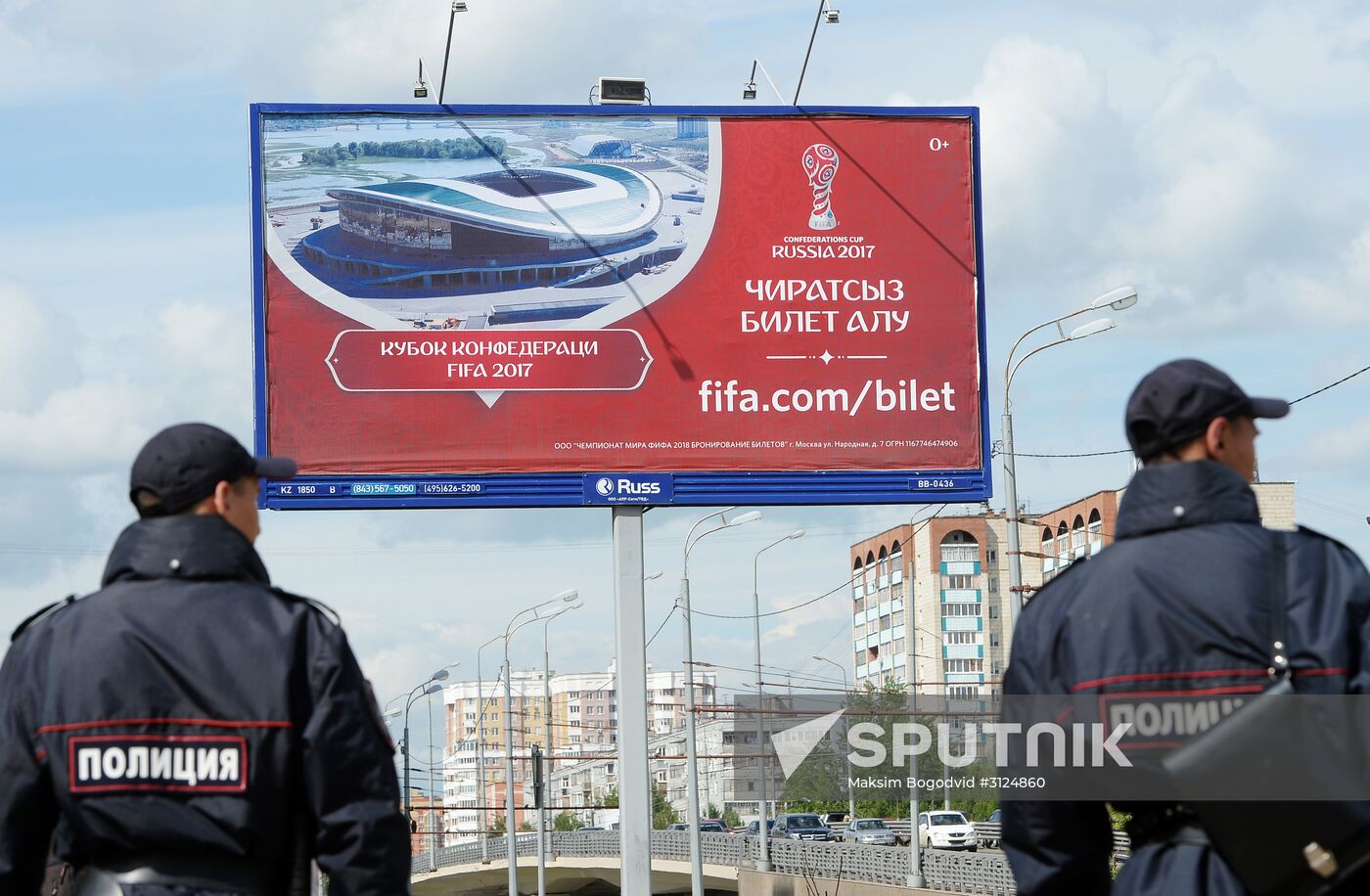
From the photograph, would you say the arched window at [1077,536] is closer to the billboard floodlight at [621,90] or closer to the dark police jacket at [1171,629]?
the billboard floodlight at [621,90]

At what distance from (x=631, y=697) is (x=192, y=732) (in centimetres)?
1153

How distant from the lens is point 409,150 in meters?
15.0

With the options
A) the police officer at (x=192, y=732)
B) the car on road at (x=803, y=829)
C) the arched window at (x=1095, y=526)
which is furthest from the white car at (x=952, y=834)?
the arched window at (x=1095, y=526)

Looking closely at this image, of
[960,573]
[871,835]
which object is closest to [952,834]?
[871,835]

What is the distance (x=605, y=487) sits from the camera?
14.7 meters

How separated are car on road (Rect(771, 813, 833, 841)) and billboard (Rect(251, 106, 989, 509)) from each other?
126 feet

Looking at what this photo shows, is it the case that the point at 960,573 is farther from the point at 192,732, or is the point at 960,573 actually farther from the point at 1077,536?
the point at 192,732

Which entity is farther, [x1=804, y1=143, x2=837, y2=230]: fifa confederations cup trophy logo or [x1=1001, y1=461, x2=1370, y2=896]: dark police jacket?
[x1=804, y1=143, x2=837, y2=230]: fifa confederations cup trophy logo

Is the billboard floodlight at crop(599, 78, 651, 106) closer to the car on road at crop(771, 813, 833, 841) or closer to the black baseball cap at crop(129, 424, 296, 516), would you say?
the black baseball cap at crop(129, 424, 296, 516)

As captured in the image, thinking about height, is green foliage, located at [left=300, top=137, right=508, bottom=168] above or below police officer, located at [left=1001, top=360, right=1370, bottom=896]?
above


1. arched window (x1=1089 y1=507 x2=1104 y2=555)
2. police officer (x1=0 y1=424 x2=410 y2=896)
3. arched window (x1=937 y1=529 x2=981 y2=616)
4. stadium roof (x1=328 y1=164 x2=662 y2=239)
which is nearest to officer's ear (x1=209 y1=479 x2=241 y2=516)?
police officer (x1=0 y1=424 x2=410 y2=896)

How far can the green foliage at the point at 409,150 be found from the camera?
48.9ft

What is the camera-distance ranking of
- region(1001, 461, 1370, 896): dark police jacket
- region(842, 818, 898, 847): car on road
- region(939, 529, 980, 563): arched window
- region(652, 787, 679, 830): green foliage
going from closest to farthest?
region(1001, 461, 1370, 896): dark police jacket, region(842, 818, 898, 847): car on road, region(652, 787, 679, 830): green foliage, region(939, 529, 980, 563): arched window

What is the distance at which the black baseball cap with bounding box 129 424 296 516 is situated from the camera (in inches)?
150
